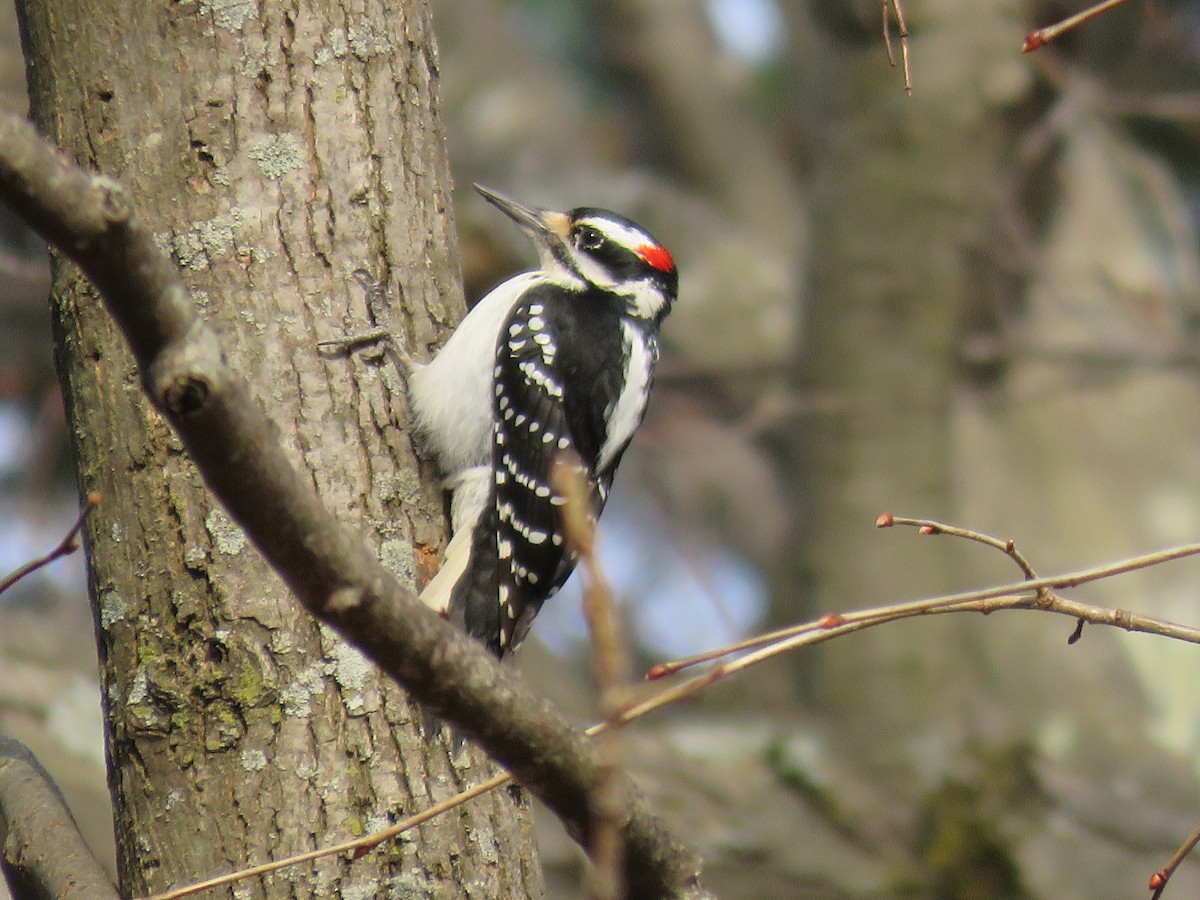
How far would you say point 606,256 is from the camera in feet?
13.6

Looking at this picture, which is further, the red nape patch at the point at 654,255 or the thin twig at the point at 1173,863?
the red nape patch at the point at 654,255

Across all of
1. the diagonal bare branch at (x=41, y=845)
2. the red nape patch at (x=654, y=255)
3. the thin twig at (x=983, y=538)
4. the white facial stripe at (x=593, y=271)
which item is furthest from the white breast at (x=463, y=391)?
the thin twig at (x=983, y=538)

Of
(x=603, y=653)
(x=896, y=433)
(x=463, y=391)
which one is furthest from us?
(x=896, y=433)

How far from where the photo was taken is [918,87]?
7.11m

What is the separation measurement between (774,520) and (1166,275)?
9.96 ft

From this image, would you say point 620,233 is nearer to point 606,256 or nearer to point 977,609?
point 606,256

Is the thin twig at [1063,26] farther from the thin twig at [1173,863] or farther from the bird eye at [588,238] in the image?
the bird eye at [588,238]

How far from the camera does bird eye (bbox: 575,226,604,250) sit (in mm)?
4141

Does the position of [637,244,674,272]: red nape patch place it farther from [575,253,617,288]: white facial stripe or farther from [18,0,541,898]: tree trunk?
[18,0,541,898]: tree trunk

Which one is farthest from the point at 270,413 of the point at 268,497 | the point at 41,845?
the point at 268,497

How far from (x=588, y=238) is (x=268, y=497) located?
9.06 feet

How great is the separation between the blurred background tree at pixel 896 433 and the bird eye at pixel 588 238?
1911 mm

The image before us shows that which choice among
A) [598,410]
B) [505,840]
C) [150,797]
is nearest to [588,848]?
[505,840]

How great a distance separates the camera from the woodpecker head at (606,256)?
414cm
